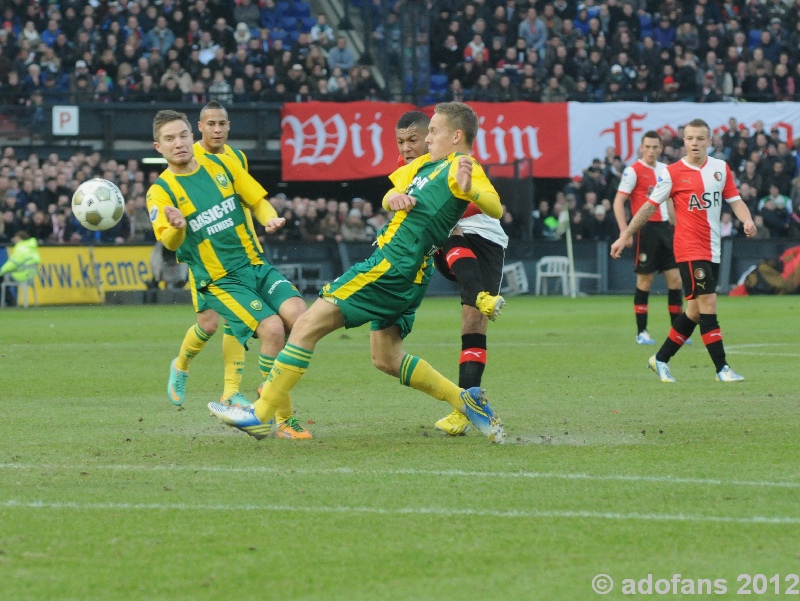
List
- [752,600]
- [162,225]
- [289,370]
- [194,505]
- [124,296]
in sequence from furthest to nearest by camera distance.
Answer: [124,296]
[162,225]
[289,370]
[194,505]
[752,600]

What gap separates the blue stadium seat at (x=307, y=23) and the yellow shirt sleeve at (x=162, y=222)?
25.7m

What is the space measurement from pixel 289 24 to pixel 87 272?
985 cm

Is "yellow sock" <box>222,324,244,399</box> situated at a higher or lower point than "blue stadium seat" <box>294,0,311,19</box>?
lower

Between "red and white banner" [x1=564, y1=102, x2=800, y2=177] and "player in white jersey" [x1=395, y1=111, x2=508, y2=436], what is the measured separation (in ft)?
74.2

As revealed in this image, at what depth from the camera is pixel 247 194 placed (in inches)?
345

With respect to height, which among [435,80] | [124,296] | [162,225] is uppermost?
[435,80]

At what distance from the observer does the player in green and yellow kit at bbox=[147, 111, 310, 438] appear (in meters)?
8.28

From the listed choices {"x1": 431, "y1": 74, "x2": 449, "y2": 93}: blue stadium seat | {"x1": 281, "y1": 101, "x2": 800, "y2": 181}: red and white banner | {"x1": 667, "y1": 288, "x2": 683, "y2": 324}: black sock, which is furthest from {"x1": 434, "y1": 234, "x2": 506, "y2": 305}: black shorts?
{"x1": 431, "y1": 74, "x2": 449, "y2": 93}: blue stadium seat

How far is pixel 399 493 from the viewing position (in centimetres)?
590

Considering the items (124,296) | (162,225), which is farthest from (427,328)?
(162,225)

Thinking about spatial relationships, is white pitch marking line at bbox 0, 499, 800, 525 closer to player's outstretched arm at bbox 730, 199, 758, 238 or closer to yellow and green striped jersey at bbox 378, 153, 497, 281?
yellow and green striped jersey at bbox 378, 153, 497, 281

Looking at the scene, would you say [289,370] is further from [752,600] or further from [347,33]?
[347,33]

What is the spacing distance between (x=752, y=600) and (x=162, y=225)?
16.0ft

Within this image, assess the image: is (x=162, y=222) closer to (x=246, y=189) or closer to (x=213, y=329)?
(x=246, y=189)
